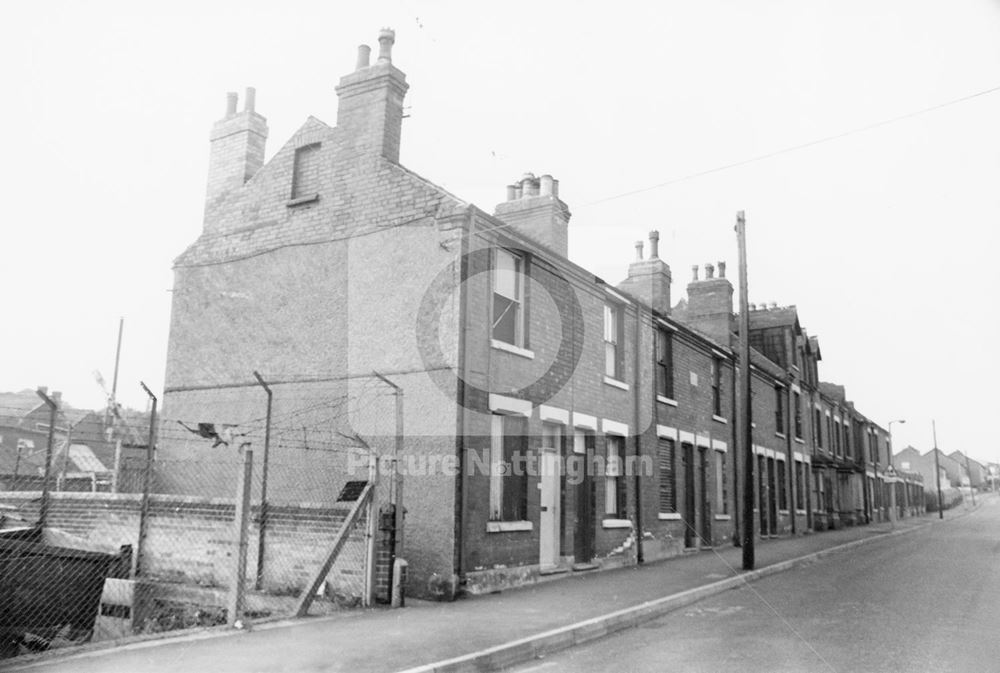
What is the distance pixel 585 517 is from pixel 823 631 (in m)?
6.57

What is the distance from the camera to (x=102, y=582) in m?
10.8

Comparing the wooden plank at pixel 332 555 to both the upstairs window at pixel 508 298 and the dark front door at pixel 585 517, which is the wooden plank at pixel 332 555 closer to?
the upstairs window at pixel 508 298

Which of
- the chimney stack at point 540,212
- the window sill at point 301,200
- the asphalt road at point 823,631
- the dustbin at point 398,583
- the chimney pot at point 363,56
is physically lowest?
the asphalt road at point 823,631

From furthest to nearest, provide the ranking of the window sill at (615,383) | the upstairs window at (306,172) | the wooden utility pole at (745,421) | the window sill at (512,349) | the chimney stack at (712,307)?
the chimney stack at (712,307) → the window sill at (615,383) → the wooden utility pole at (745,421) → the upstairs window at (306,172) → the window sill at (512,349)

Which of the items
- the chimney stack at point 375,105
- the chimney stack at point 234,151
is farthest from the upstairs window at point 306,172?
the chimney stack at point 234,151

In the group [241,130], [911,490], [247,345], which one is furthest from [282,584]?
[911,490]

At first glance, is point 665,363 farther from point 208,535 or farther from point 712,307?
point 208,535

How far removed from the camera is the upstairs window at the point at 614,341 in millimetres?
17062

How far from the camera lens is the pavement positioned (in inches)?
273

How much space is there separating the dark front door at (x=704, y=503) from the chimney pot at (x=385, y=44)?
13261 mm

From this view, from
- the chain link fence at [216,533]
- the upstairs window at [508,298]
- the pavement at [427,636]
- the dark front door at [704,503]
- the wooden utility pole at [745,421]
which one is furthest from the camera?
the dark front door at [704,503]

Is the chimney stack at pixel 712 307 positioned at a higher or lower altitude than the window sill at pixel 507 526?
higher

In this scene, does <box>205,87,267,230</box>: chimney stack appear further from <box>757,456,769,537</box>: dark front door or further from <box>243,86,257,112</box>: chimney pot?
<box>757,456,769,537</box>: dark front door

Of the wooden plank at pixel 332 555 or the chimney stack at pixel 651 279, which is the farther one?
the chimney stack at pixel 651 279
